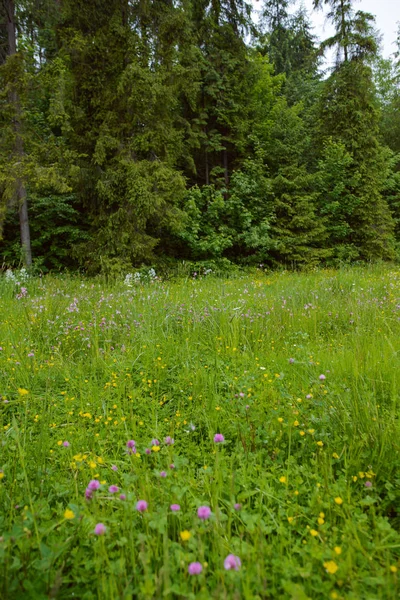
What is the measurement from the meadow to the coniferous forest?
5763 millimetres

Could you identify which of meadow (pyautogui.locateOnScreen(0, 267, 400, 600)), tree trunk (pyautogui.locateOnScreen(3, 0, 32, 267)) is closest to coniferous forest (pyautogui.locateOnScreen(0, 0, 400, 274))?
tree trunk (pyautogui.locateOnScreen(3, 0, 32, 267))

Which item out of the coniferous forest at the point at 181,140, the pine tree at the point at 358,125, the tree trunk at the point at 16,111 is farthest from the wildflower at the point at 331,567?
the pine tree at the point at 358,125

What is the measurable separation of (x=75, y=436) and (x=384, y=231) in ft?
46.7

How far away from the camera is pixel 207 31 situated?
11.8 meters

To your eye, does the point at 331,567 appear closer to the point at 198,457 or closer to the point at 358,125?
the point at 198,457

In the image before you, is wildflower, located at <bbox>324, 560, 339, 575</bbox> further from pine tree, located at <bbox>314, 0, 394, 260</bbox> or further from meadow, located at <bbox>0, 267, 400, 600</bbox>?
pine tree, located at <bbox>314, 0, 394, 260</bbox>

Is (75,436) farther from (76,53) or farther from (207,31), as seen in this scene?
(207,31)

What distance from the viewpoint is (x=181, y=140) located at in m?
11.7

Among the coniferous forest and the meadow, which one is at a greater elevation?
the coniferous forest

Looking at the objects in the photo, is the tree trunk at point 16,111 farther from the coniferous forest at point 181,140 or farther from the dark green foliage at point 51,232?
the dark green foliage at point 51,232

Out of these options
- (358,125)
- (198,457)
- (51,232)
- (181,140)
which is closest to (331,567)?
(198,457)

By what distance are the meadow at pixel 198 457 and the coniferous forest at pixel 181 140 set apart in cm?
576

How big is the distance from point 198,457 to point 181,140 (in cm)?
1163

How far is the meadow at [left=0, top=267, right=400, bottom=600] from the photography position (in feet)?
3.73
